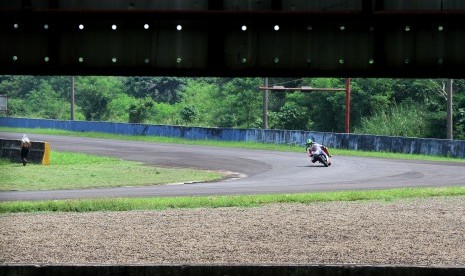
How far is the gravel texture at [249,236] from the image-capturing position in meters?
19.0

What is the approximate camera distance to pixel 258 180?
131 feet

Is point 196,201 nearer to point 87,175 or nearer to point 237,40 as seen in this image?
point 87,175

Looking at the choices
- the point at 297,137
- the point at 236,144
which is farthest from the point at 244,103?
the point at 297,137

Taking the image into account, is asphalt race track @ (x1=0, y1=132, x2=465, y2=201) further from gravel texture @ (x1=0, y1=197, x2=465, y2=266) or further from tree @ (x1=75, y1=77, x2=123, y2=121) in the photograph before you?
tree @ (x1=75, y1=77, x2=123, y2=121)

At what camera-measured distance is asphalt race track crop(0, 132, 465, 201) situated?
3481 centimetres

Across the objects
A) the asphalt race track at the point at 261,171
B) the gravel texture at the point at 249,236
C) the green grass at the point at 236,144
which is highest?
the green grass at the point at 236,144

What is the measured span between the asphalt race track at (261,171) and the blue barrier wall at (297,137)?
290 cm

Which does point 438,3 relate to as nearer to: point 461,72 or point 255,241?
point 461,72

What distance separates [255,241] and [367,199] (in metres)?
10.9

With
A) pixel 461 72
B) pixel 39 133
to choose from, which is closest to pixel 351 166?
pixel 461 72

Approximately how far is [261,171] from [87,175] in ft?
24.7

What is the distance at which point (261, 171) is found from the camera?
44.7 m

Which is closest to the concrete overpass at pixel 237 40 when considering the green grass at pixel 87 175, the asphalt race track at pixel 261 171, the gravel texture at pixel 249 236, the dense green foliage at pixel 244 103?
the gravel texture at pixel 249 236

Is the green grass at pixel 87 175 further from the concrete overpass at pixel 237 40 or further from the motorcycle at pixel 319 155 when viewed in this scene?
the concrete overpass at pixel 237 40
